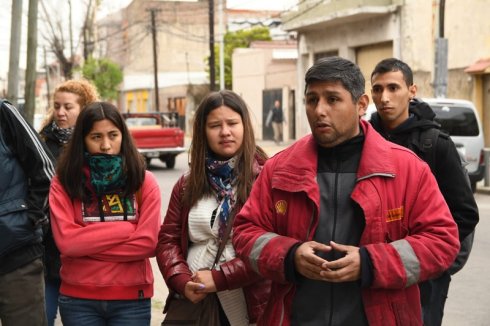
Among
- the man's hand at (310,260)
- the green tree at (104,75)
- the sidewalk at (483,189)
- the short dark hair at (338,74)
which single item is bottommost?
the sidewalk at (483,189)

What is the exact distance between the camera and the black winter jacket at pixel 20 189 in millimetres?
3805

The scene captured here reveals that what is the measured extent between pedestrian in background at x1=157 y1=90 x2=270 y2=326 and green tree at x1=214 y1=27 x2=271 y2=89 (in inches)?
1817

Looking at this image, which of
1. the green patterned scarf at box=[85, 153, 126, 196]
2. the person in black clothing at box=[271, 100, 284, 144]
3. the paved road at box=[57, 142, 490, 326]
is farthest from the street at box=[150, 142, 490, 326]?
the person in black clothing at box=[271, 100, 284, 144]

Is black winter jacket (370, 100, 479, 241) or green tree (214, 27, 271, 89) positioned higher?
green tree (214, 27, 271, 89)

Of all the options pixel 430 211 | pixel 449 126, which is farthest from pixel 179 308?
pixel 449 126

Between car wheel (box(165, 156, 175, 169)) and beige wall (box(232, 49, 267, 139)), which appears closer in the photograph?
car wheel (box(165, 156, 175, 169))

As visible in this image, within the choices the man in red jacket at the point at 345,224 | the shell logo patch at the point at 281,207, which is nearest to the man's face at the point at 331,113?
the man in red jacket at the point at 345,224

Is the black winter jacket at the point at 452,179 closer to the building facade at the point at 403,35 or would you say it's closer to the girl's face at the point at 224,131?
the girl's face at the point at 224,131

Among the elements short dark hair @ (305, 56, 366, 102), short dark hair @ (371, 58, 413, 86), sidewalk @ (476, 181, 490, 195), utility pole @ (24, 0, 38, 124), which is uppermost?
utility pole @ (24, 0, 38, 124)

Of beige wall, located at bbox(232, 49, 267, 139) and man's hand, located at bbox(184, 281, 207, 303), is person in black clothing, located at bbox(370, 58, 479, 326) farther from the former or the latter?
beige wall, located at bbox(232, 49, 267, 139)

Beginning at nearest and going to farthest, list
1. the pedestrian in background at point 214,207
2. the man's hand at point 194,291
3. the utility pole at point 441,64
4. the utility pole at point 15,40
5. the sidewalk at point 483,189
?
the man's hand at point 194,291
the pedestrian in background at point 214,207
the utility pole at point 15,40
the sidewalk at point 483,189
the utility pole at point 441,64

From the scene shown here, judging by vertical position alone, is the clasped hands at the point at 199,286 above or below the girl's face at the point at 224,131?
below

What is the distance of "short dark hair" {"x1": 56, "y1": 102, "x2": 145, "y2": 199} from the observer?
12.4 ft

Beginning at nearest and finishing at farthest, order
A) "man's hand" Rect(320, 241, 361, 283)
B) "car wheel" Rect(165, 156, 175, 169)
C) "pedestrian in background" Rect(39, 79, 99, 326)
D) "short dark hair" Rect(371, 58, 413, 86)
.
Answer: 1. "man's hand" Rect(320, 241, 361, 283)
2. "short dark hair" Rect(371, 58, 413, 86)
3. "pedestrian in background" Rect(39, 79, 99, 326)
4. "car wheel" Rect(165, 156, 175, 169)
